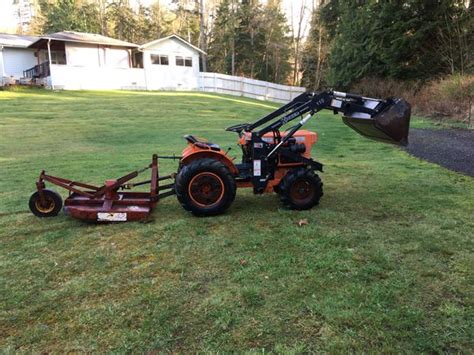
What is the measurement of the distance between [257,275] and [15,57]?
3383 cm

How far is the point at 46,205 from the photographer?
518 cm

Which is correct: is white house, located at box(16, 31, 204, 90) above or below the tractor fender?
above

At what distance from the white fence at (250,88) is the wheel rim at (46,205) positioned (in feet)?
91.8

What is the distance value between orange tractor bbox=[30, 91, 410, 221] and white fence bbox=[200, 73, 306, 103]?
27.5m

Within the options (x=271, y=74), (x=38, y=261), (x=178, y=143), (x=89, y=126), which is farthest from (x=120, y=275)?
(x=271, y=74)

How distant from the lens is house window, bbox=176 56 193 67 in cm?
3281

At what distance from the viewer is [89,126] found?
15.1m

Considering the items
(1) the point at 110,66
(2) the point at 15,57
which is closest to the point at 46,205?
(1) the point at 110,66

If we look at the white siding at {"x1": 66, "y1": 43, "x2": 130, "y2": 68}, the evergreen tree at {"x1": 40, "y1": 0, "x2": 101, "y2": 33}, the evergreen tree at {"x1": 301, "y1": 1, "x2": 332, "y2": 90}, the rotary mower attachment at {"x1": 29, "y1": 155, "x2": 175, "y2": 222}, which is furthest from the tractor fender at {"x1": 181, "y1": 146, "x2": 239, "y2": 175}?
the evergreen tree at {"x1": 40, "y1": 0, "x2": 101, "y2": 33}

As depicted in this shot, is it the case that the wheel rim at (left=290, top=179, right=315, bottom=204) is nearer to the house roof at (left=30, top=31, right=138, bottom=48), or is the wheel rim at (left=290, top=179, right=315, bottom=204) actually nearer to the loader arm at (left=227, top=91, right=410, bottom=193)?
the loader arm at (left=227, top=91, right=410, bottom=193)

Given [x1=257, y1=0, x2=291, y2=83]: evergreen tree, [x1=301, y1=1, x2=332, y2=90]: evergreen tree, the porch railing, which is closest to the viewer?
the porch railing

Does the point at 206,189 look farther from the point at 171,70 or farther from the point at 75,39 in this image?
the point at 171,70

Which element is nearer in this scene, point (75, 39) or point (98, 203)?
point (98, 203)

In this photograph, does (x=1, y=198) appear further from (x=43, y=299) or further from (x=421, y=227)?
(x=421, y=227)
